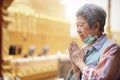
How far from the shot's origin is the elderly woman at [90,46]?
73.4 inches

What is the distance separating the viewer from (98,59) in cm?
189

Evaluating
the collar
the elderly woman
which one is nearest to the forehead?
the elderly woman

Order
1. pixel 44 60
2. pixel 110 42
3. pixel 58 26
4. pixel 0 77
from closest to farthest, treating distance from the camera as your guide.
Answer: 1. pixel 110 42
2. pixel 0 77
3. pixel 44 60
4. pixel 58 26

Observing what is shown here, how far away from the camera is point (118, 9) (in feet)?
8.36

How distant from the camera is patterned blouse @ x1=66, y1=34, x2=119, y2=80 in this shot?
5.98ft

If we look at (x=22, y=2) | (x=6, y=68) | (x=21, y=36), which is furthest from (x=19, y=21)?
(x=6, y=68)

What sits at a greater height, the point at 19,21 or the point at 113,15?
the point at 113,15

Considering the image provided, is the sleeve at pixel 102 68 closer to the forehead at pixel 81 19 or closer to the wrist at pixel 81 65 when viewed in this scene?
the wrist at pixel 81 65

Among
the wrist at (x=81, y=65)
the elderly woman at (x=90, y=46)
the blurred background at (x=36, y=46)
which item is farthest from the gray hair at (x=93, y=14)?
the blurred background at (x=36, y=46)

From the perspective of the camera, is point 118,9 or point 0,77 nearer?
point 118,9

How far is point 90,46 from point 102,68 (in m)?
0.21

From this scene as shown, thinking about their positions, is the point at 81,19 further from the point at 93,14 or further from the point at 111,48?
the point at 111,48

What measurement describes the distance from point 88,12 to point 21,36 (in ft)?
28.6

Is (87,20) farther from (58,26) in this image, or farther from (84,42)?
(58,26)
